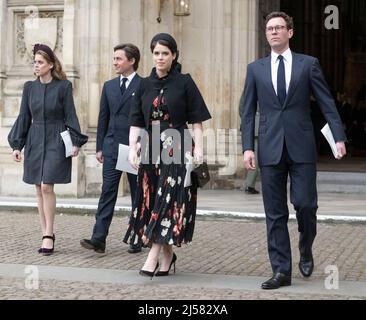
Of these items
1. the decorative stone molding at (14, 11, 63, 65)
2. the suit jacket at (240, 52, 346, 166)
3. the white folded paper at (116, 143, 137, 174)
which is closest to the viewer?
the suit jacket at (240, 52, 346, 166)

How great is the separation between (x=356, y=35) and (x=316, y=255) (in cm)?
2019

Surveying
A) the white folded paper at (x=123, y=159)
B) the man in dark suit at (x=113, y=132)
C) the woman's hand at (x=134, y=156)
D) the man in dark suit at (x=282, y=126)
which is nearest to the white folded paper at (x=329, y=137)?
the man in dark suit at (x=282, y=126)

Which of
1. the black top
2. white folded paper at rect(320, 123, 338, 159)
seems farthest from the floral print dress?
white folded paper at rect(320, 123, 338, 159)

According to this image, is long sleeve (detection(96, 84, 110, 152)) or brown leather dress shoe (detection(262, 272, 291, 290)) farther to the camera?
long sleeve (detection(96, 84, 110, 152))

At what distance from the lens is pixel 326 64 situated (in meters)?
25.1

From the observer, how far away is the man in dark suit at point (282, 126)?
20.4 ft

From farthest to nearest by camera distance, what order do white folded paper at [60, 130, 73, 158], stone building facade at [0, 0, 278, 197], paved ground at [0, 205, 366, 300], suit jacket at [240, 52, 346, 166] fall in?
1. stone building facade at [0, 0, 278, 197]
2. white folded paper at [60, 130, 73, 158]
3. suit jacket at [240, 52, 346, 166]
4. paved ground at [0, 205, 366, 300]

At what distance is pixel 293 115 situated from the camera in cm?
621

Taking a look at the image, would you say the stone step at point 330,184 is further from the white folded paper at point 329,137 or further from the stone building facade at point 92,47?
the white folded paper at point 329,137

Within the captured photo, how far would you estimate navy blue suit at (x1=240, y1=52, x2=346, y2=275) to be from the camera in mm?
6207

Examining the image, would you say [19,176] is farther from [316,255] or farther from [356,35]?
[356,35]

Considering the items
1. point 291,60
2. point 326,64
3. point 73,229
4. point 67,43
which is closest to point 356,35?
point 326,64

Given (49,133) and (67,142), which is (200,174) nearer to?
(67,142)

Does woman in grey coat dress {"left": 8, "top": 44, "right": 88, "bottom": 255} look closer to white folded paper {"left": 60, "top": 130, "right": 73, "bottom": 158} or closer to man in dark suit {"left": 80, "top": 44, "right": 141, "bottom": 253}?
white folded paper {"left": 60, "top": 130, "right": 73, "bottom": 158}
